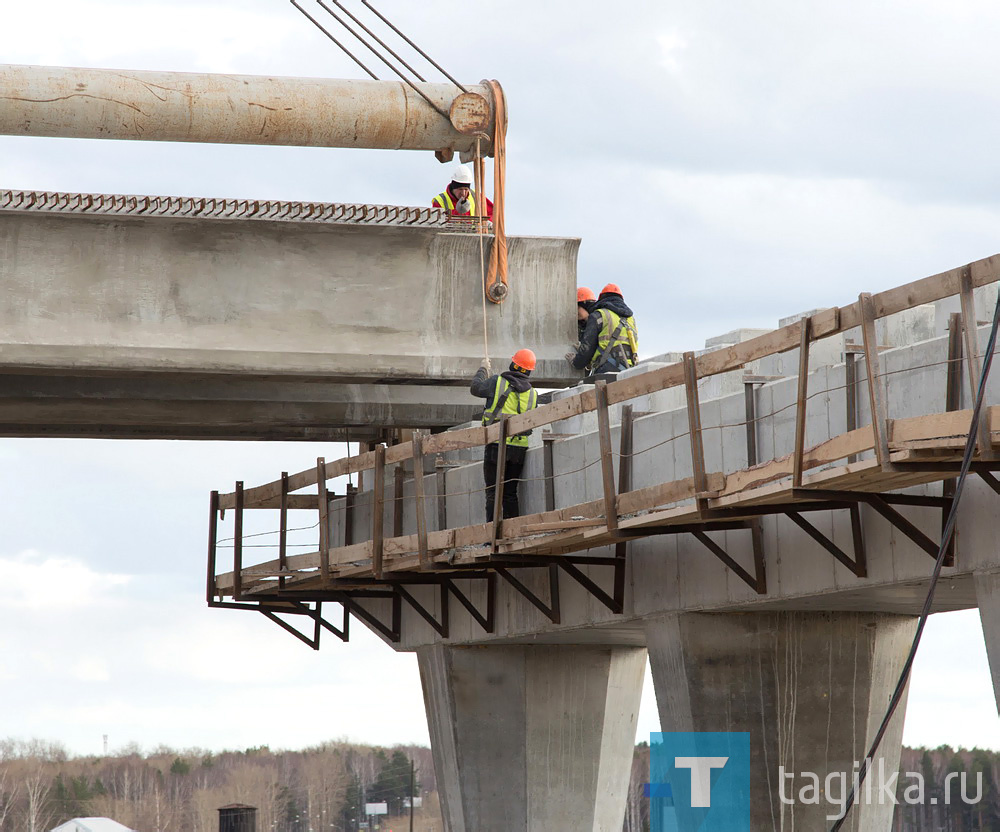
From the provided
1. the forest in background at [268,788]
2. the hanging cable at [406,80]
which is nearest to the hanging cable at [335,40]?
the hanging cable at [406,80]

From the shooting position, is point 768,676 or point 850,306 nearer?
point 850,306

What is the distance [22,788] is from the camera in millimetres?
92562

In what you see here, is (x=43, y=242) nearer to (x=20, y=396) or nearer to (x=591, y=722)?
(x=20, y=396)

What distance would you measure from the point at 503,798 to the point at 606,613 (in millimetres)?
4958

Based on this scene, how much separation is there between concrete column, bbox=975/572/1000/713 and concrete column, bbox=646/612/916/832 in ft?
11.8

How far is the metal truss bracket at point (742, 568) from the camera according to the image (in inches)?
513

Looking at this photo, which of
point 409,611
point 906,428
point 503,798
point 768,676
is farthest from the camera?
point 409,611

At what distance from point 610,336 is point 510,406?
9.16 ft

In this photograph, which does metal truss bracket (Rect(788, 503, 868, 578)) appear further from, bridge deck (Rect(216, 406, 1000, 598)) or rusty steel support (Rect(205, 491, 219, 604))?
rusty steel support (Rect(205, 491, 219, 604))

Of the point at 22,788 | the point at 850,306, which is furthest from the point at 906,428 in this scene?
the point at 22,788

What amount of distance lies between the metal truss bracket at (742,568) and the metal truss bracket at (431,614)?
619cm

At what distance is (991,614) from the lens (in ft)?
34.9

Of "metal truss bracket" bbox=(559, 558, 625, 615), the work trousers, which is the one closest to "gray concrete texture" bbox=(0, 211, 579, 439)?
the work trousers

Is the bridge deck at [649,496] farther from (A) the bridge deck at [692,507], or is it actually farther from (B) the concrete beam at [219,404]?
(B) the concrete beam at [219,404]
